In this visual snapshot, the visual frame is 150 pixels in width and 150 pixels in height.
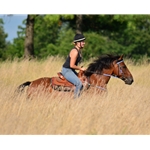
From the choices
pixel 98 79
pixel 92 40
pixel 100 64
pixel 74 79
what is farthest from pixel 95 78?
pixel 92 40

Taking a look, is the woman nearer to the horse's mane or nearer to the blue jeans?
the blue jeans

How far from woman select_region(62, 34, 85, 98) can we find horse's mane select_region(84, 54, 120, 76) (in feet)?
1.56

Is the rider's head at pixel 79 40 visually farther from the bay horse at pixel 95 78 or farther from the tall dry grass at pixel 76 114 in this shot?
the tall dry grass at pixel 76 114

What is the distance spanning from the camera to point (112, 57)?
34.2 feet

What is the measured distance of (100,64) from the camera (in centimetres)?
1034

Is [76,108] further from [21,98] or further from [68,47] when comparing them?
[68,47]

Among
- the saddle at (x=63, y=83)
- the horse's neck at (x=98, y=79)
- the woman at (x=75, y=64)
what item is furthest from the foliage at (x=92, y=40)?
the woman at (x=75, y=64)

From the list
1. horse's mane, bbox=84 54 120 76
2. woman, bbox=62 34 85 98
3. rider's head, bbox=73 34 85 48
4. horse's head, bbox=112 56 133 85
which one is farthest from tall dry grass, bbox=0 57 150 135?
rider's head, bbox=73 34 85 48

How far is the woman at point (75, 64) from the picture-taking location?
967cm

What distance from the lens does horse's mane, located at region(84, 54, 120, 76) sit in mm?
10250

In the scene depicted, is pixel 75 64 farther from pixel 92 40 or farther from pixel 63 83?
pixel 92 40

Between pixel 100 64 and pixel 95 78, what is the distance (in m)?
0.35
